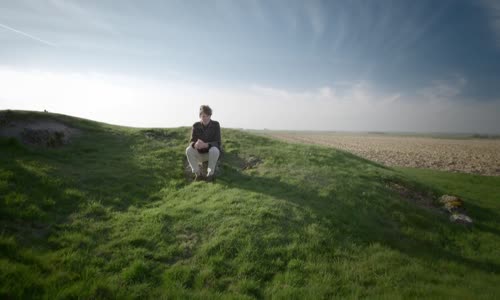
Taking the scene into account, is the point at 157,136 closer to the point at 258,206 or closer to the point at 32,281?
the point at 258,206

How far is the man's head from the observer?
34.6 feet

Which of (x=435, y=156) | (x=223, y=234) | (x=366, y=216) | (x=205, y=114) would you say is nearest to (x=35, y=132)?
(x=205, y=114)

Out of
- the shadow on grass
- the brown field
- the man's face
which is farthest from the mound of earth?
the brown field

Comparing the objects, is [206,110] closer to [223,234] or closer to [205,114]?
[205,114]

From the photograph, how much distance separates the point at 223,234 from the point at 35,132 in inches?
480

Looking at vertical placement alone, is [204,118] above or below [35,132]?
above

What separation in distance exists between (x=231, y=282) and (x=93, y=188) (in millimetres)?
6555

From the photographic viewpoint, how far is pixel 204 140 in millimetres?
10719

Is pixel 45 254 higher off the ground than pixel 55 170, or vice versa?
pixel 55 170

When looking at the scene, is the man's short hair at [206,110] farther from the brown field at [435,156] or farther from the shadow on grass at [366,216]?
the brown field at [435,156]

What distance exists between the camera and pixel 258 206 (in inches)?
325

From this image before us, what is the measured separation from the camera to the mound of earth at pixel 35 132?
39.8 ft

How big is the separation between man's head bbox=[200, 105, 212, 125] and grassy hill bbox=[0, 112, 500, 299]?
2.64 metres

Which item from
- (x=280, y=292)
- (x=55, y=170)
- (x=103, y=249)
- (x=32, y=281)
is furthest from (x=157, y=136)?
(x=280, y=292)
